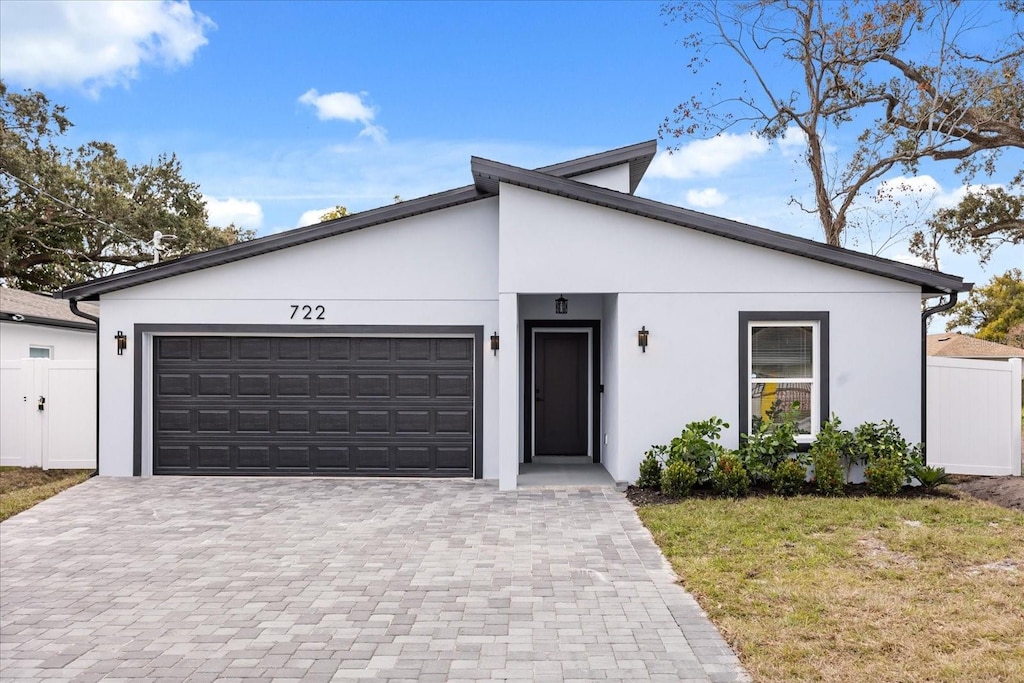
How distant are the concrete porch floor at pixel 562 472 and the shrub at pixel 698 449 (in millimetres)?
1166

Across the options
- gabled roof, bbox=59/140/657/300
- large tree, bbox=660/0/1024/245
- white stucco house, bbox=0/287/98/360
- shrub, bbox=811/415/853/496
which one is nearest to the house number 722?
gabled roof, bbox=59/140/657/300

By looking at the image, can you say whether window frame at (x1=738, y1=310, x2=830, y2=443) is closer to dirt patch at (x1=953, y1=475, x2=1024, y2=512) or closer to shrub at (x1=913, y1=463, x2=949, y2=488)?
shrub at (x1=913, y1=463, x2=949, y2=488)

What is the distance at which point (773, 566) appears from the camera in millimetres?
6004

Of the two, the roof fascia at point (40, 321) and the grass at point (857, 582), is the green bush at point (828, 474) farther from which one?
the roof fascia at point (40, 321)

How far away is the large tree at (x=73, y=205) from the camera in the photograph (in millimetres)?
22984

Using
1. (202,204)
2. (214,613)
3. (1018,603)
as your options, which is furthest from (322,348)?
(202,204)

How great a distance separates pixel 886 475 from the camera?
29.2 feet

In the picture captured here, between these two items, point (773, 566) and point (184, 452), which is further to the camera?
point (184, 452)

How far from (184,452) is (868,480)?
975 centimetres

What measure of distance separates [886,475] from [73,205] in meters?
25.5

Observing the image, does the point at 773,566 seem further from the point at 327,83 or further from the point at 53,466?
the point at 327,83

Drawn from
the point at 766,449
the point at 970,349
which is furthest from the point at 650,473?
the point at 970,349

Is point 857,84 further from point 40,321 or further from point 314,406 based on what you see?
point 40,321

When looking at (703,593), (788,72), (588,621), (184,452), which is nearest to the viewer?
(588,621)
